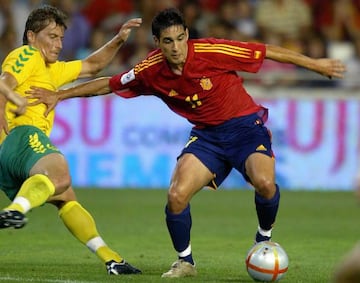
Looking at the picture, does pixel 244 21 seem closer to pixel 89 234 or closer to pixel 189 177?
pixel 189 177

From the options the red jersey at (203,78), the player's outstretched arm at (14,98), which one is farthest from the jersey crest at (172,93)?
the player's outstretched arm at (14,98)

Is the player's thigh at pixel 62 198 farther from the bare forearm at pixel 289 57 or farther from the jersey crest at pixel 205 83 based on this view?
the bare forearm at pixel 289 57

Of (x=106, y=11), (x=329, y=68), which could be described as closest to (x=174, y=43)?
(x=329, y=68)

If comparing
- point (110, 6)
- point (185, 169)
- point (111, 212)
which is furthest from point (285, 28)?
point (185, 169)

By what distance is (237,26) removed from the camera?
1920cm

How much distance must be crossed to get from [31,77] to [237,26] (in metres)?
10.6

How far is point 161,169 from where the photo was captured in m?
18.0

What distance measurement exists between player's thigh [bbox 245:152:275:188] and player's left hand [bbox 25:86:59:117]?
1669 millimetres

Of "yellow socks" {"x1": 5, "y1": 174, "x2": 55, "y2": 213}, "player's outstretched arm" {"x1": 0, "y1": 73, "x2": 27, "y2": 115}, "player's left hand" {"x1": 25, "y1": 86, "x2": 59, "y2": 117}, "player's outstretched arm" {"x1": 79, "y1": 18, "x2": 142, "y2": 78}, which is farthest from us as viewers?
"player's outstretched arm" {"x1": 79, "y1": 18, "x2": 142, "y2": 78}

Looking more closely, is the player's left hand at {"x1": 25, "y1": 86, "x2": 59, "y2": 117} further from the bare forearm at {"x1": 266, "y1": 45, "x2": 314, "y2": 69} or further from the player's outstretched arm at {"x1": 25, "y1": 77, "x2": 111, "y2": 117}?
the bare forearm at {"x1": 266, "y1": 45, "x2": 314, "y2": 69}

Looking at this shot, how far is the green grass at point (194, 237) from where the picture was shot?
9.01m

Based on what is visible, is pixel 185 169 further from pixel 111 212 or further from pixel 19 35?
pixel 19 35

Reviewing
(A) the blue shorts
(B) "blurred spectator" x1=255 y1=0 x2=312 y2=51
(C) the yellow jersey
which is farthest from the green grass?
(B) "blurred spectator" x1=255 y1=0 x2=312 y2=51

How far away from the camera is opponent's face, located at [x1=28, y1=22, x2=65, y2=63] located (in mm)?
9078
